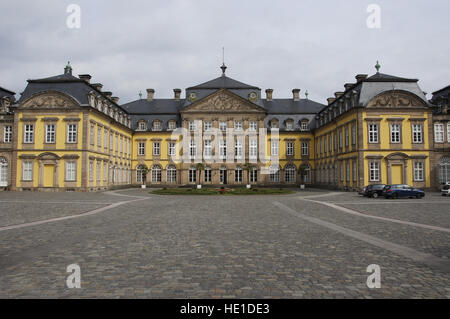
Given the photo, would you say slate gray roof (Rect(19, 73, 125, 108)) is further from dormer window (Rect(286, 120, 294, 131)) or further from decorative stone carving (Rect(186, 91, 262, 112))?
dormer window (Rect(286, 120, 294, 131))

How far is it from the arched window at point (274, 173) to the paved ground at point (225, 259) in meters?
38.9

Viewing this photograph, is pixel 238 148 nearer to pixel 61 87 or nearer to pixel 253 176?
pixel 253 176

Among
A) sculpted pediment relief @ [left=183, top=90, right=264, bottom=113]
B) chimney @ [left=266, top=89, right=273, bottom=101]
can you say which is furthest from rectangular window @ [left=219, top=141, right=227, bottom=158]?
chimney @ [left=266, top=89, right=273, bottom=101]

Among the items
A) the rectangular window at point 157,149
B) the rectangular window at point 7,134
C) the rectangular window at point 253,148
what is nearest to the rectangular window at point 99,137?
the rectangular window at point 7,134

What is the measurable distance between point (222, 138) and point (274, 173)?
32.0 ft

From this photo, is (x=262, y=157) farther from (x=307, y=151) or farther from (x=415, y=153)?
(x=415, y=153)

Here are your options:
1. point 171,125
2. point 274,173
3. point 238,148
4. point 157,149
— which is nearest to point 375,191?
point 274,173

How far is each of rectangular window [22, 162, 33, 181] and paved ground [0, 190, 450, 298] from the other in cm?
2712

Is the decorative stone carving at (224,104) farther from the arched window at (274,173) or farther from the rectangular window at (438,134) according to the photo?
the rectangular window at (438,134)
